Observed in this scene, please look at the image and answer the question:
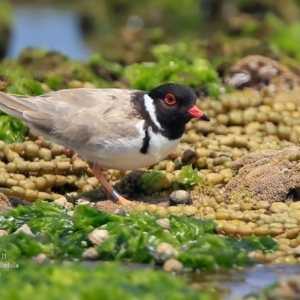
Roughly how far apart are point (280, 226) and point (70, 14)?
23.9 metres

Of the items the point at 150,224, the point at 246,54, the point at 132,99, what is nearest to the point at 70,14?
the point at 246,54

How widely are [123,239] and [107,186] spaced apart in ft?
7.13

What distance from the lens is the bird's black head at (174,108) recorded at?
10242 millimetres

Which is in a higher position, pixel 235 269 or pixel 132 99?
pixel 132 99

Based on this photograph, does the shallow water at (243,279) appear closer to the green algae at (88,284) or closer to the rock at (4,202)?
the green algae at (88,284)

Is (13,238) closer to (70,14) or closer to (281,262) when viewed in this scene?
(281,262)

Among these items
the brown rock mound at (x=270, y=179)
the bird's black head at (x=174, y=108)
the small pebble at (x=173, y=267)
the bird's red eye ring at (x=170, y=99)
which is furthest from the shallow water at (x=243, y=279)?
the bird's red eye ring at (x=170, y=99)

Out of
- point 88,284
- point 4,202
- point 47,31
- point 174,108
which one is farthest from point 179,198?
point 47,31

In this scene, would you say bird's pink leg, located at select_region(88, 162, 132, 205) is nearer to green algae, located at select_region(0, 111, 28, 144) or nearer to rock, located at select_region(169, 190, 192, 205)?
rock, located at select_region(169, 190, 192, 205)

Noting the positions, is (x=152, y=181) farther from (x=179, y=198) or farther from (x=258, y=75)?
(x=258, y=75)

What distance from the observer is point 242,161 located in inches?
410

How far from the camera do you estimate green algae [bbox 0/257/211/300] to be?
627 centimetres

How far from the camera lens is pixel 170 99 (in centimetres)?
1035

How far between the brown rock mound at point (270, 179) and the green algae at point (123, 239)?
1.03 metres
